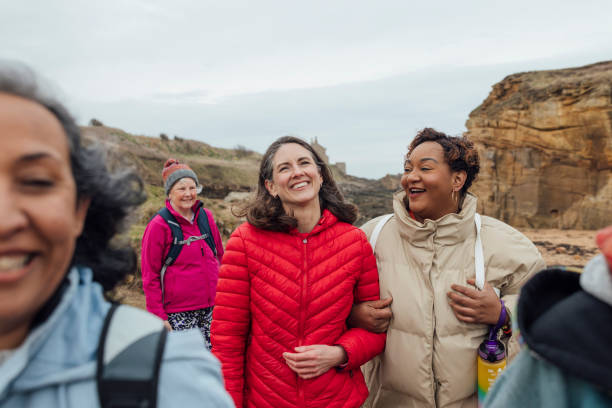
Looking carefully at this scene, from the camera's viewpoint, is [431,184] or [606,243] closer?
[606,243]

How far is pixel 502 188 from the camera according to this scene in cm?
1752

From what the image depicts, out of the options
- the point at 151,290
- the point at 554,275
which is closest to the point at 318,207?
the point at 554,275

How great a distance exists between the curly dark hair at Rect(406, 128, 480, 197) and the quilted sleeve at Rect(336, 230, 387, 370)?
2.42 feet

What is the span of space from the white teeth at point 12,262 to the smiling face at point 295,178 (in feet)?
4.93

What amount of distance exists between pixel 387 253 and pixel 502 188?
17472 millimetres

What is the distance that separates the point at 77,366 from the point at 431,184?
6.53 ft

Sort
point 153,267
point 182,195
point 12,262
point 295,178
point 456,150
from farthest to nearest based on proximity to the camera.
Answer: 1. point 182,195
2. point 153,267
3. point 456,150
4. point 295,178
5. point 12,262

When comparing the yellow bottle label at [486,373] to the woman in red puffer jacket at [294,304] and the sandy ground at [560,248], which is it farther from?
the sandy ground at [560,248]

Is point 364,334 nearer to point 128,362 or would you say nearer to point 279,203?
point 279,203

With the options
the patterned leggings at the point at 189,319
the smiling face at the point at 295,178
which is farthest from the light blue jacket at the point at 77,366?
the patterned leggings at the point at 189,319

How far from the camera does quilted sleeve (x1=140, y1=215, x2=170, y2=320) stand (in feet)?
11.4

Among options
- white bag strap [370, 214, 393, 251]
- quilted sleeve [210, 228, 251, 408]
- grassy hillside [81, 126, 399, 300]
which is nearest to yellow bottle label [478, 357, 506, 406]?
white bag strap [370, 214, 393, 251]

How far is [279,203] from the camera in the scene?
2.29 meters

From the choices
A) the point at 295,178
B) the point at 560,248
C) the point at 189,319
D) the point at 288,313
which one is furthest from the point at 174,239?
the point at 560,248
